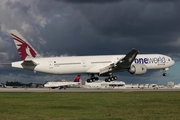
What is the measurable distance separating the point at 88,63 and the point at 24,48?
12.5 meters

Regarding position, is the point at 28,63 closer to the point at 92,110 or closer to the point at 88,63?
the point at 88,63

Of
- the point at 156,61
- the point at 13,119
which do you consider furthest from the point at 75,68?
the point at 13,119

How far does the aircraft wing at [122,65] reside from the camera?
68037mm

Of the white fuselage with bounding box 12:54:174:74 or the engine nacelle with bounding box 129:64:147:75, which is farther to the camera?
the engine nacelle with bounding box 129:64:147:75

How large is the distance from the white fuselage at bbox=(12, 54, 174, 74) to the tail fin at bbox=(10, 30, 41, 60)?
5.91 feet

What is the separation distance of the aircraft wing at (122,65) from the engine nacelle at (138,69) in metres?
1.02

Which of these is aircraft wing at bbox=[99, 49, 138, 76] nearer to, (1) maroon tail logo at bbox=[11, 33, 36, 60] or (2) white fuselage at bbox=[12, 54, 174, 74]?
(2) white fuselage at bbox=[12, 54, 174, 74]

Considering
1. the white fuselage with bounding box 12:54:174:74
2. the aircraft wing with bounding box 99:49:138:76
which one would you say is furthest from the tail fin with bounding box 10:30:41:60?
the aircraft wing with bounding box 99:49:138:76

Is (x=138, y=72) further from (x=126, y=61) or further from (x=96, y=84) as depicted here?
(x=96, y=84)

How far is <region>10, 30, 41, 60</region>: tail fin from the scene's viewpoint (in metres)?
68.5

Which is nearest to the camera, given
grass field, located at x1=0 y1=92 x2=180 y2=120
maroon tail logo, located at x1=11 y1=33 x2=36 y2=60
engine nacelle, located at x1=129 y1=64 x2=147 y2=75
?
grass field, located at x1=0 y1=92 x2=180 y2=120

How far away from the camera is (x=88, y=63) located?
69.6 metres

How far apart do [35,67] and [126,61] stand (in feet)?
56.7

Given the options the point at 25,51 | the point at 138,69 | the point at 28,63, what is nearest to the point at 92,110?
the point at 28,63
